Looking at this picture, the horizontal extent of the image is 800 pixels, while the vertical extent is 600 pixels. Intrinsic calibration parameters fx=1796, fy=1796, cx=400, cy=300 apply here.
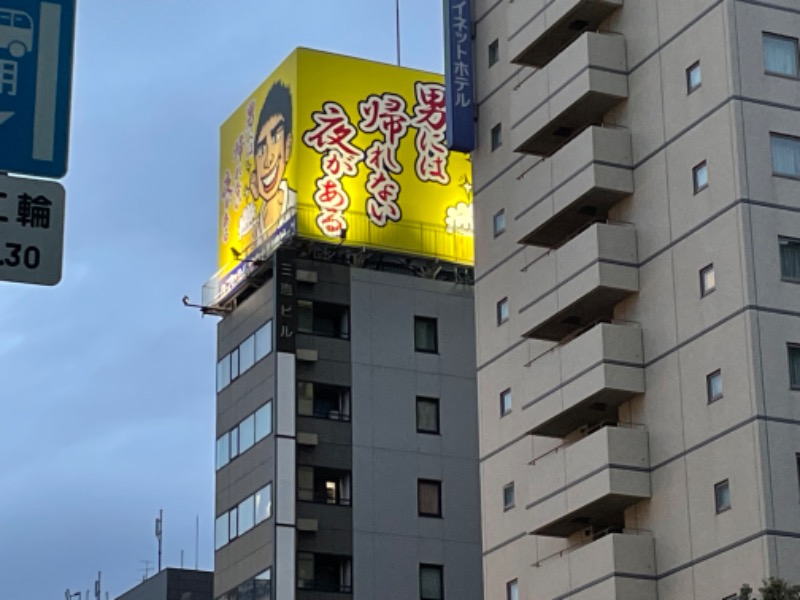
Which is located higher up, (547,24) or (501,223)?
(547,24)

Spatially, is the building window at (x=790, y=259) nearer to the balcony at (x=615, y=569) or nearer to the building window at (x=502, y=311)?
the balcony at (x=615, y=569)

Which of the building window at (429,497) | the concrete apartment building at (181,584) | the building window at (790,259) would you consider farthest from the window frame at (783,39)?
the concrete apartment building at (181,584)

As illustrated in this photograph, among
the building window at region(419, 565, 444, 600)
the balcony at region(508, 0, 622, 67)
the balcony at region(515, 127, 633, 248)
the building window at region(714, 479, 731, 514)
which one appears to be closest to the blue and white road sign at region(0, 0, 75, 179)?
the building window at region(714, 479, 731, 514)

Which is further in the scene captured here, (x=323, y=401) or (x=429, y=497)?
(x=429, y=497)

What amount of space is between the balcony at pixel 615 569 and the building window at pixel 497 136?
62.5ft

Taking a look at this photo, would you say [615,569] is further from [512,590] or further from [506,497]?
[506,497]

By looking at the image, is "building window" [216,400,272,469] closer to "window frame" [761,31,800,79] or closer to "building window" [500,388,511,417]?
"building window" [500,388,511,417]

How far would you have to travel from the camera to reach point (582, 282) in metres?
62.5

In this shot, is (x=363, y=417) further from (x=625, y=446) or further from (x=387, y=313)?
(x=625, y=446)

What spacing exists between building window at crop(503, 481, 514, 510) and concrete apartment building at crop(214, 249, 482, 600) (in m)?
14.8

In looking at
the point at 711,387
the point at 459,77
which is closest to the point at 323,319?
the point at 459,77

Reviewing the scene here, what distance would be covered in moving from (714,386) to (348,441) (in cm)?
2869

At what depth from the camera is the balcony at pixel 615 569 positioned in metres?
58.4

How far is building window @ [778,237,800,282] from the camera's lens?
57.4 meters
